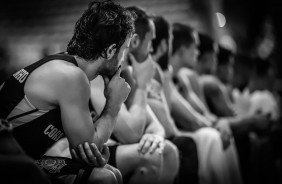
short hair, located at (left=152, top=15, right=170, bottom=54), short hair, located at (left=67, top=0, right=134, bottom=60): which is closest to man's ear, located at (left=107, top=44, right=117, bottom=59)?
short hair, located at (left=67, top=0, right=134, bottom=60)

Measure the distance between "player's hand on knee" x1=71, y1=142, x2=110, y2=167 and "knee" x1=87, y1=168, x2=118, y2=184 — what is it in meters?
0.04

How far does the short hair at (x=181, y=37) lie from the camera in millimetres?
3312

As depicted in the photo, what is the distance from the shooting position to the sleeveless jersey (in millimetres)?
1501

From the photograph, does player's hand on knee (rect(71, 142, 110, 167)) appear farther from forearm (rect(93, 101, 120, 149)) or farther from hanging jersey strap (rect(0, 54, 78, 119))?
hanging jersey strap (rect(0, 54, 78, 119))

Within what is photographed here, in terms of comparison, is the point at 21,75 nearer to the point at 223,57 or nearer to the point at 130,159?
the point at 130,159

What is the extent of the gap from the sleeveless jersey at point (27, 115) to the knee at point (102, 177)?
226 mm

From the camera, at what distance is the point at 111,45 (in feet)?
5.38

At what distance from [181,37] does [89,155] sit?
2075 mm

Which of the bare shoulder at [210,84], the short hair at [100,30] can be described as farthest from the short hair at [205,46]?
the short hair at [100,30]

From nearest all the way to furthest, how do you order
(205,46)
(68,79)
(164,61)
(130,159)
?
(68,79) < (130,159) < (164,61) < (205,46)

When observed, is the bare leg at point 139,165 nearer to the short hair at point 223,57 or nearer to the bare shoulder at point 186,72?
the bare shoulder at point 186,72

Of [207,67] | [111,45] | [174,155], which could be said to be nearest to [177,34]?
[207,67]

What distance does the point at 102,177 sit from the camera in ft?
4.78

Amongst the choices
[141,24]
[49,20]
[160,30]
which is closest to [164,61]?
[160,30]
